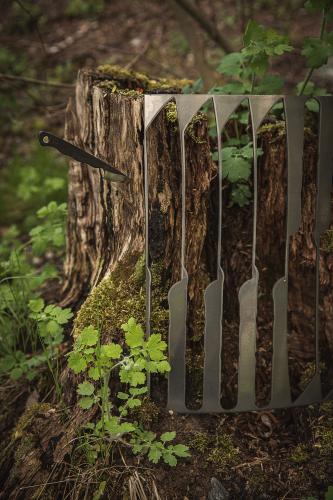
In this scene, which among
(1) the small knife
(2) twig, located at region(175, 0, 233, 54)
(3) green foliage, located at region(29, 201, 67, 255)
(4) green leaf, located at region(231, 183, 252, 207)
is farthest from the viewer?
(2) twig, located at region(175, 0, 233, 54)

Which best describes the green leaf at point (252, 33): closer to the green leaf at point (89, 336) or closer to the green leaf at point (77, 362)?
the green leaf at point (89, 336)

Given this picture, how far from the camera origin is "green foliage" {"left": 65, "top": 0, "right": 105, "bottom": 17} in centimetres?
610

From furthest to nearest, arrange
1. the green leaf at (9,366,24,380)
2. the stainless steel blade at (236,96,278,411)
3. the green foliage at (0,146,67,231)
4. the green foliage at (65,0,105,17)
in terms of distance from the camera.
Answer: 1. the green foliage at (65,0,105,17)
2. the green foliage at (0,146,67,231)
3. the green leaf at (9,366,24,380)
4. the stainless steel blade at (236,96,278,411)

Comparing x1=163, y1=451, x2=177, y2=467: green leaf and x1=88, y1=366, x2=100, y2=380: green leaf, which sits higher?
x1=88, y1=366, x2=100, y2=380: green leaf

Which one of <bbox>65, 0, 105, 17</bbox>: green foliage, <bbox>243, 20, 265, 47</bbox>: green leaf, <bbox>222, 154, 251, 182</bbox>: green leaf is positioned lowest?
<bbox>222, 154, 251, 182</bbox>: green leaf

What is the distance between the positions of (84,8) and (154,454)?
5.71 metres

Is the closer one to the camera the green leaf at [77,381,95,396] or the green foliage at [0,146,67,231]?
the green leaf at [77,381,95,396]

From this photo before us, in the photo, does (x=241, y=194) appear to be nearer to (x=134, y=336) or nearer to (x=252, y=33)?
(x=252, y=33)

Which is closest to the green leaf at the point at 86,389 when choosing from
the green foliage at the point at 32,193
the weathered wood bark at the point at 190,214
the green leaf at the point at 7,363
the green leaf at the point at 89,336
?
the green leaf at the point at 89,336

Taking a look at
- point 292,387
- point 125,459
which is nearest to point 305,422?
point 292,387

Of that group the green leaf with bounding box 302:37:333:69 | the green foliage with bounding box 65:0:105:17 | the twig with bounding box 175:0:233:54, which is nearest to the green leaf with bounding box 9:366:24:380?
the green leaf with bounding box 302:37:333:69

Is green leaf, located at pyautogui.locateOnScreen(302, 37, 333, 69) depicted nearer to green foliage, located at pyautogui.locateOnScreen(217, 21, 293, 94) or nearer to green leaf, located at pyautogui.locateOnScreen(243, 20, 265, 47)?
green foliage, located at pyautogui.locateOnScreen(217, 21, 293, 94)

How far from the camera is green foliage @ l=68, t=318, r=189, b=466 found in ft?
5.70

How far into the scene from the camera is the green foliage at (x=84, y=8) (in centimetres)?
610
